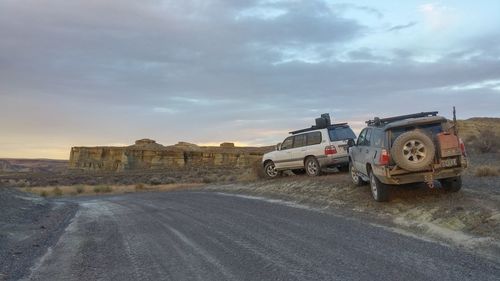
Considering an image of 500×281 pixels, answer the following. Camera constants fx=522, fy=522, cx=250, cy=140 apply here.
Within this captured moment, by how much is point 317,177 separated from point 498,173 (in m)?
6.69

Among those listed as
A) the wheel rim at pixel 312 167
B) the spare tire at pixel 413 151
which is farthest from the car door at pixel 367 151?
the wheel rim at pixel 312 167

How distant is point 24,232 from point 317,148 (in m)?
12.1

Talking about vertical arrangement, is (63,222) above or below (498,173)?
below

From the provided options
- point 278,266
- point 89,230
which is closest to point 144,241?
point 89,230

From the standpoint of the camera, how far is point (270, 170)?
83.6ft

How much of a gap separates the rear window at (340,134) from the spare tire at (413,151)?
30.6ft

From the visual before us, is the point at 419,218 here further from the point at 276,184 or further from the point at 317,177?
the point at 276,184

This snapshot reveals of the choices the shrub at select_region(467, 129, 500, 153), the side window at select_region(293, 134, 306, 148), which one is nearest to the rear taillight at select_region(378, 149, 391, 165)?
the side window at select_region(293, 134, 306, 148)

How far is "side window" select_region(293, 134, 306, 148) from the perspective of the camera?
74.3 feet

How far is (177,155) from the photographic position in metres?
95.4

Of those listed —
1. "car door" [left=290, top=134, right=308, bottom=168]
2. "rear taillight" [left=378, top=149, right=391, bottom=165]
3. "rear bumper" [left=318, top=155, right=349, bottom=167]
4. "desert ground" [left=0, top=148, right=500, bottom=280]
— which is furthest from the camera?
"car door" [left=290, top=134, right=308, bottom=168]

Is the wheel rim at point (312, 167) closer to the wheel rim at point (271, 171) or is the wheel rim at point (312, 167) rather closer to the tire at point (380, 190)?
the wheel rim at point (271, 171)

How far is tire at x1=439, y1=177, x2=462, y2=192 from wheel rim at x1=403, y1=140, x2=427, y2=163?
167 centimetres

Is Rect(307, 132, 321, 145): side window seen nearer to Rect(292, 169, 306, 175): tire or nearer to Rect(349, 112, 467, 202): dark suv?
Rect(292, 169, 306, 175): tire
